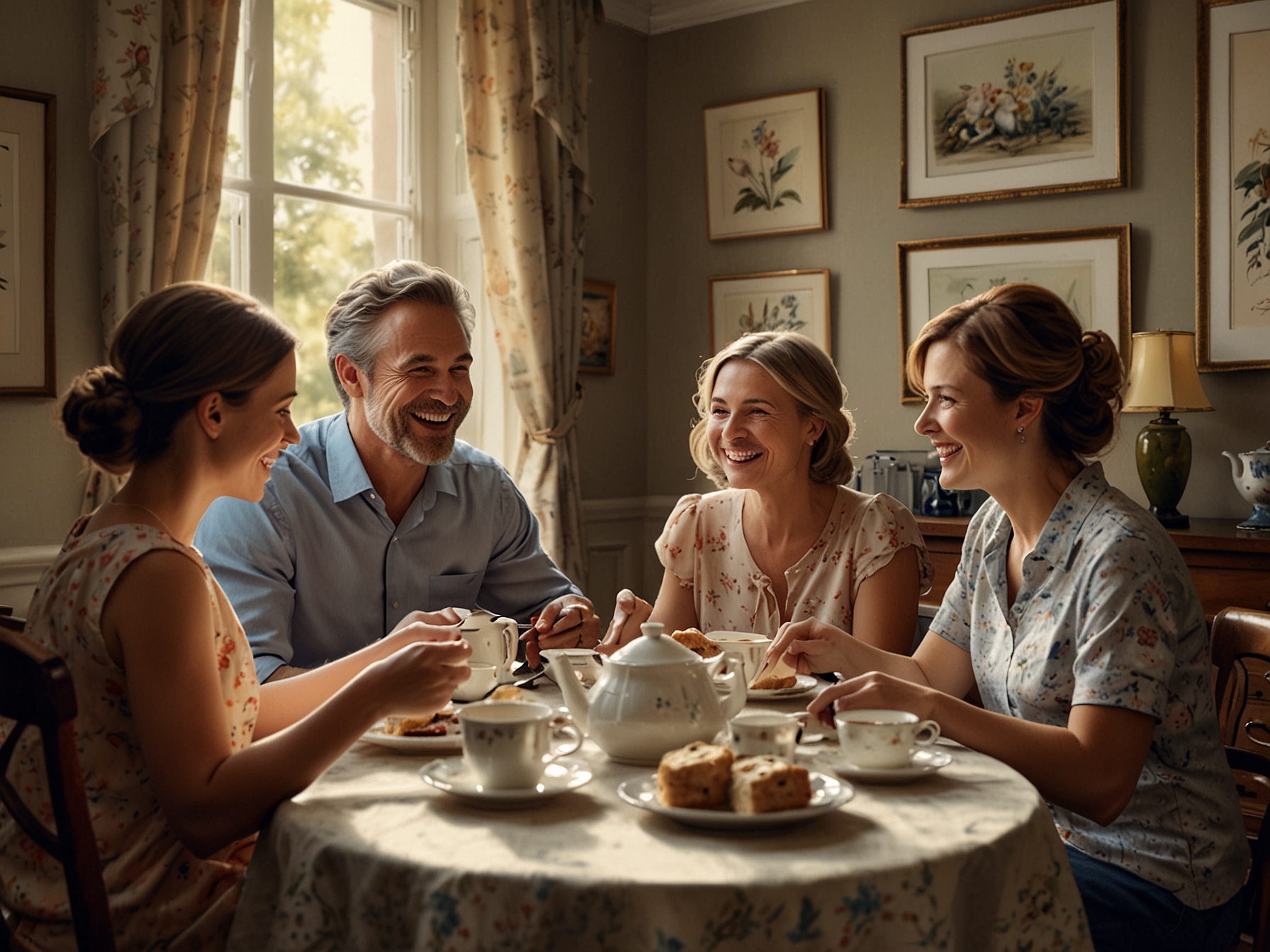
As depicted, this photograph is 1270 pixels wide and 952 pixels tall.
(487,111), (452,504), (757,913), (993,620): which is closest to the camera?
(757,913)

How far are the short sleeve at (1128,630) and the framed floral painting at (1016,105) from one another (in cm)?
273

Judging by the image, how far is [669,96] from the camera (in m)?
5.07

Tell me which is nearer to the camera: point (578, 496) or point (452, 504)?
point (452, 504)

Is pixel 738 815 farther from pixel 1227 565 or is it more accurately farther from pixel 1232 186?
pixel 1232 186

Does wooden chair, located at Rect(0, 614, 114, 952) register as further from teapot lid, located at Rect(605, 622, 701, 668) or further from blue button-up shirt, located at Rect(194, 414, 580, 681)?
blue button-up shirt, located at Rect(194, 414, 580, 681)

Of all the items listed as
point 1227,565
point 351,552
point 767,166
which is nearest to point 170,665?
point 351,552

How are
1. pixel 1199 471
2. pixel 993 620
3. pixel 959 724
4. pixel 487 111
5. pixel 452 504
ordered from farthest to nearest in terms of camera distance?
pixel 487 111, pixel 1199 471, pixel 452 504, pixel 993 620, pixel 959 724

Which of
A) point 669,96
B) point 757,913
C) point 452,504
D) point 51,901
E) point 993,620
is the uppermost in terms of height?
point 669,96

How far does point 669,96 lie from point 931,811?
4325mm

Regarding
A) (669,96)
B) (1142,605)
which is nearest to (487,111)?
(669,96)

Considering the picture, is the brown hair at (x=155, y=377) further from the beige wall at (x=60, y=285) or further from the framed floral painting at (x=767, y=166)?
the framed floral painting at (x=767, y=166)

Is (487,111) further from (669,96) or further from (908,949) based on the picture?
(908,949)

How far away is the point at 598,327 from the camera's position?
15.9ft

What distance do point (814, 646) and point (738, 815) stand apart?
78 centimetres
